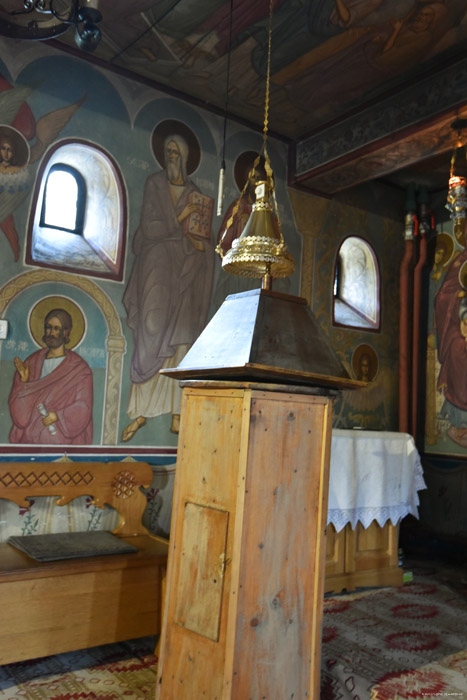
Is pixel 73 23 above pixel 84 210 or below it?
above

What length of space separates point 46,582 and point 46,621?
227mm

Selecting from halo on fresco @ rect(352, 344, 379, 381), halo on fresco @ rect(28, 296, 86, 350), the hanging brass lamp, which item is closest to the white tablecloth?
halo on fresco @ rect(352, 344, 379, 381)

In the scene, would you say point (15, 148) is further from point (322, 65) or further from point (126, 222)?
point (322, 65)

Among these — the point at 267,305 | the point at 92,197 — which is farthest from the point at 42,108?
the point at 267,305

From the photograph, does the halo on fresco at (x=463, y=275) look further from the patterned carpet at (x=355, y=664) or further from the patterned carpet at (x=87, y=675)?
the patterned carpet at (x=87, y=675)

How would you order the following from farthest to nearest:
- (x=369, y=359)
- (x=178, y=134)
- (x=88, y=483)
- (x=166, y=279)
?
(x=369, y=359) → (x=178, y=134) → (x=166, y=279) → (x=88, y=483)

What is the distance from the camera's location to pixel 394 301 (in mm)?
7723

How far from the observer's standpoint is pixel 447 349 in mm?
7301

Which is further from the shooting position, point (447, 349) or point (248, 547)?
point (447, 349)

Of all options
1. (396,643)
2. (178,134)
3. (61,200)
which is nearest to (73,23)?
(61,200)

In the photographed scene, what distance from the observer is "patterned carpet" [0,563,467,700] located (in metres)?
3.31

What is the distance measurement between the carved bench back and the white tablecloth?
1578 millimetres

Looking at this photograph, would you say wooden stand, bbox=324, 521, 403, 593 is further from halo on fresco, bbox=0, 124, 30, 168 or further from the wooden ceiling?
halo on fresco, bbox=0, 124, 30, 168

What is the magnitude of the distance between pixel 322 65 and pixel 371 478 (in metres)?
3.67
